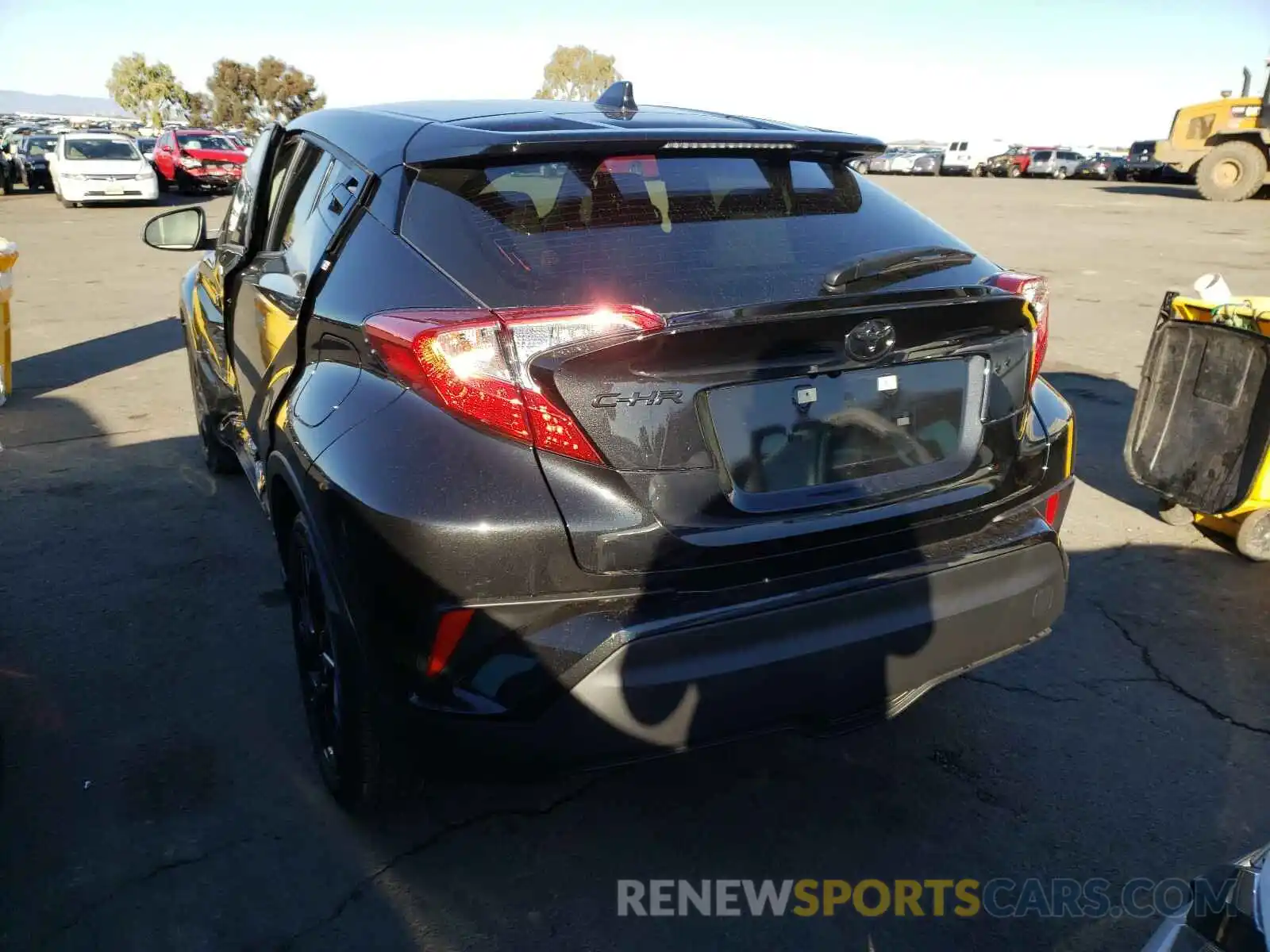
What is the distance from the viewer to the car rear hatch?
203 cm

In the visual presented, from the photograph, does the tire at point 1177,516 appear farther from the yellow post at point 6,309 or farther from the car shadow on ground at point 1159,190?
the car shadow on ground at point 1159,190

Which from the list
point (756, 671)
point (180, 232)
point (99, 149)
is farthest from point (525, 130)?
point (99, 149)

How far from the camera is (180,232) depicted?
174 inches

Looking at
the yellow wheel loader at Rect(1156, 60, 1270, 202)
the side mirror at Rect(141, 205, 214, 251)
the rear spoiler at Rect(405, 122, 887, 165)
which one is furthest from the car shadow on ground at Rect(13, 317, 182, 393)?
the yellow wheel loader at Rect(1156, 60, 1270, 202)

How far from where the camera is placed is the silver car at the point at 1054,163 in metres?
45.3

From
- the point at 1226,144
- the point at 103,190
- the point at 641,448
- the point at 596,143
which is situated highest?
the point at 1226,144

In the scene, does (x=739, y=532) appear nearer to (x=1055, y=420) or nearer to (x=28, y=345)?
(x=1055, y=420)

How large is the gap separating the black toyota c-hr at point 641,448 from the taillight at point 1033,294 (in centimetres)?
1

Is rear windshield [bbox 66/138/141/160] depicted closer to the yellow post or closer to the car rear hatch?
the yellow post

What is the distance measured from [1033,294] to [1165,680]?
1631mm

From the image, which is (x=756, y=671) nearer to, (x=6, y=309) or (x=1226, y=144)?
(x=6, y=309)

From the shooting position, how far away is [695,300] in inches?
83.3

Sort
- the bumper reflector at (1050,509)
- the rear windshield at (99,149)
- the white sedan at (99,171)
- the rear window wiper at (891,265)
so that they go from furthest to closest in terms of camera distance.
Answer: the rear windshield at (99,149), the white sedan at (99,171), the bumper reflector at (1050,509), the rear window wiper at (891,265)

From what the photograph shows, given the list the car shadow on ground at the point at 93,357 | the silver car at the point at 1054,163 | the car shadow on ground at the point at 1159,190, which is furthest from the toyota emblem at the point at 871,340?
the silver car at the point at 1054,163
